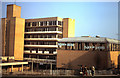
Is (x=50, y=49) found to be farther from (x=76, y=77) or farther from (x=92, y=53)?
(x=76, y=77)

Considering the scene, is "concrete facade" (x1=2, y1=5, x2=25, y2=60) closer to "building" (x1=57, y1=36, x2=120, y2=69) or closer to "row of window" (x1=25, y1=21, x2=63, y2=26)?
"row of window" (x1=25, y1=21, x2=63, y2=26)

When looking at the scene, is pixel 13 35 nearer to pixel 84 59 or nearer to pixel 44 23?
pixel 44 23

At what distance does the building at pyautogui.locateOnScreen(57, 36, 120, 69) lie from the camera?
133ft

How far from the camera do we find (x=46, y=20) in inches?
2591

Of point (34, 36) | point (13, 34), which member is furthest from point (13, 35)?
point (34, 36)

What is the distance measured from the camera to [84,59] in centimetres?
4184

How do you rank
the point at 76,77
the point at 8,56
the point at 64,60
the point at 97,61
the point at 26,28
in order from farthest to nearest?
the point at 26,28, the point at 8,56, the point at 64,60, the point at 97,61, the point at 76,77

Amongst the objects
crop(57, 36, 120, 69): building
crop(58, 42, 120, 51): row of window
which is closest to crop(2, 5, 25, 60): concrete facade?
crop(57, 36, 120, 69): building

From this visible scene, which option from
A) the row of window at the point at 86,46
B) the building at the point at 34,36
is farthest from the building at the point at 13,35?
the row of window at the point at 86,46

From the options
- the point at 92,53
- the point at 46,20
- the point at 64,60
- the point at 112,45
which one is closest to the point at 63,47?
the point at 64,60

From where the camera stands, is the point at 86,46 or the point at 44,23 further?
the point at 44,23

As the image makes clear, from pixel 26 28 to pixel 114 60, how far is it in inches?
1580

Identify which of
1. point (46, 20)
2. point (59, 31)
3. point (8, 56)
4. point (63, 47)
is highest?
point (46, 20)

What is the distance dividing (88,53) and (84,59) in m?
1.79
